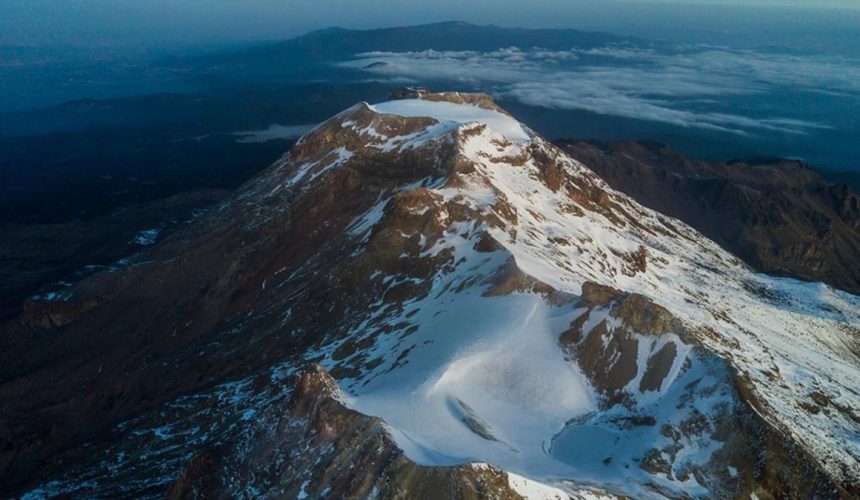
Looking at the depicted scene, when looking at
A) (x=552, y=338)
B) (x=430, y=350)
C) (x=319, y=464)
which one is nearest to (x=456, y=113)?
(x=552, y=338)

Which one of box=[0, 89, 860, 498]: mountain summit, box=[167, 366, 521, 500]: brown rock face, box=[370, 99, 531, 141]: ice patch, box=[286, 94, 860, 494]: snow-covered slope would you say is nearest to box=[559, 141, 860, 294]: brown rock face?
box=[0, 89, 860, 498]: mountain summit

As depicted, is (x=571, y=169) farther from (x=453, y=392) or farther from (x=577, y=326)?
(x=453, y=392)

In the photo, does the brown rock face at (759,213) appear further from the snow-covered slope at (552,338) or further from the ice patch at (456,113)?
the ice patch at (456,113)

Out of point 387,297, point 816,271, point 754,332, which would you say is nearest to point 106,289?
point 387,297

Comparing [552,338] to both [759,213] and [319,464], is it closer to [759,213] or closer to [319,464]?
[319,464]

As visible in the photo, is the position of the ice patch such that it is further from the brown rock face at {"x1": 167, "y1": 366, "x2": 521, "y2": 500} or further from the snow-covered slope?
the brown rock face at {"x1": 167, "y1": 366, "x2": 521, "y2": 500}

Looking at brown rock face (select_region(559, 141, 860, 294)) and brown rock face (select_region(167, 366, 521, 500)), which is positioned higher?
brown rock face (select_region(167, 366, 521, 500))
